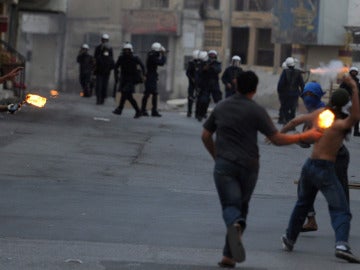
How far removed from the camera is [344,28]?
44.0m

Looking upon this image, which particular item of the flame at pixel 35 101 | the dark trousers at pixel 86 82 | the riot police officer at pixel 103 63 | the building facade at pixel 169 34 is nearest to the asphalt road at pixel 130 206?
the flame at pixel 35 101

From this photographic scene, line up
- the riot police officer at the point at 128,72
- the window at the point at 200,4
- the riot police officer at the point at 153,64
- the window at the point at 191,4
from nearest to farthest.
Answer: the riot police officer at the point at 128,72
the riot police officer at the point at 153,64
the window at the point at 200,4
the window at the point at 191,4

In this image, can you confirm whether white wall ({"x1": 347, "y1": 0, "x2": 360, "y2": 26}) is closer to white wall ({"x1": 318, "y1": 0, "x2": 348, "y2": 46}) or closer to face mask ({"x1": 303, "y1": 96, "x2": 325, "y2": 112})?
white wall ({"x1": 318, "y1": 0, "x2": 348, "y2": 46})

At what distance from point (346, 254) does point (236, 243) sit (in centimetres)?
139

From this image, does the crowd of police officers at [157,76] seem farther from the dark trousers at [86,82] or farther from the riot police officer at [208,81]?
the dark trousers at [86,82]

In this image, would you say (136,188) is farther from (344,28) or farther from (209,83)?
(344,28)

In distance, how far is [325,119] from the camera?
1077cm

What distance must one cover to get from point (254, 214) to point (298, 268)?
11.5 feet

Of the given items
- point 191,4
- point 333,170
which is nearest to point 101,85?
point 191,4

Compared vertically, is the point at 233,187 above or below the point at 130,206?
above

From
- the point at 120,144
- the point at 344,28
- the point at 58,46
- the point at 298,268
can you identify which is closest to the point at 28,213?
the point at 298,268

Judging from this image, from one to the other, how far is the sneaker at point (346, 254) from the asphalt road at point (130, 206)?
81mm

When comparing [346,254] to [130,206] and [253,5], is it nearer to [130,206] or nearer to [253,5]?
[130,206]

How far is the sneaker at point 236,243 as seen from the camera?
9.66 meters
